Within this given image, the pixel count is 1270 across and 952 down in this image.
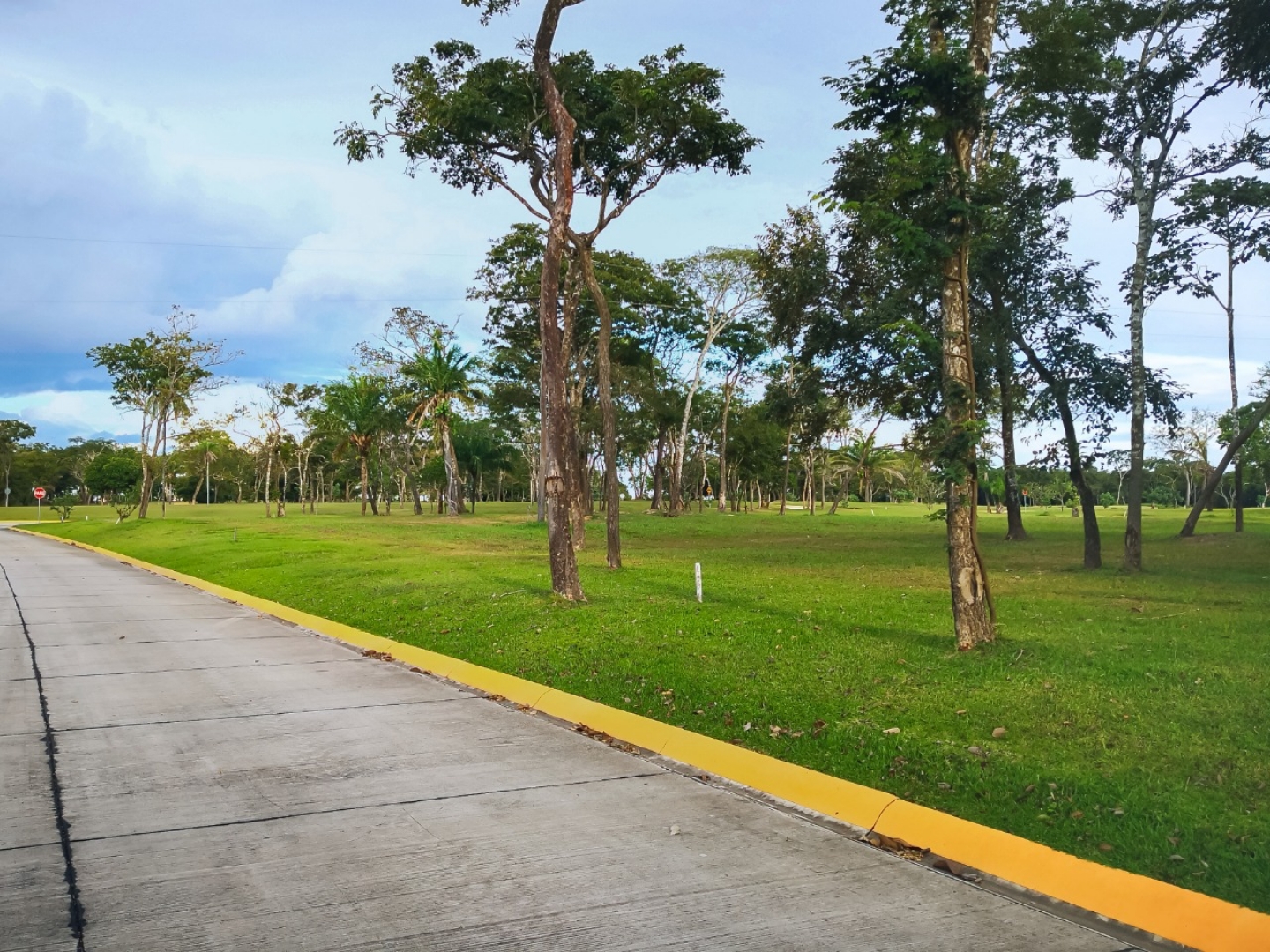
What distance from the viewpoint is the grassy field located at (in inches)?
218

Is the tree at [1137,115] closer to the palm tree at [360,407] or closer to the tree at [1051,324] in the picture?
the tree at [1051,324]

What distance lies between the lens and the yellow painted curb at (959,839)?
14.2 feet

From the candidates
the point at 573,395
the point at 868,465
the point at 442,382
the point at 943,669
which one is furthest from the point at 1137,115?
the point at 868,465

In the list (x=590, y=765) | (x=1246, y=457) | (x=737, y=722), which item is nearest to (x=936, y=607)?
(x=737, y=722)

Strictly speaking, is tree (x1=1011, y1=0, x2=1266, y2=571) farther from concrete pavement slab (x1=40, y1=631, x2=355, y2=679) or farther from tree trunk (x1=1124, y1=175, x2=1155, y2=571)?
concrete pavement slab (x1=40, y1=631, x2=355, y2=679)

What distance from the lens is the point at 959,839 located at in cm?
533

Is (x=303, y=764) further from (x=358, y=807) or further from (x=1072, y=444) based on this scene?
(x=1072, y=444)

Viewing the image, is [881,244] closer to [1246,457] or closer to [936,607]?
[936,607]

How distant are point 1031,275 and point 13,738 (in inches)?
713

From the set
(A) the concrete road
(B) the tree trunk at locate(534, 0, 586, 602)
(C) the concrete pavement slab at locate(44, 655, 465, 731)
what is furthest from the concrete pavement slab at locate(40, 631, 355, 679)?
(B) the tree trunk at locate(534, 0, 586, 602)

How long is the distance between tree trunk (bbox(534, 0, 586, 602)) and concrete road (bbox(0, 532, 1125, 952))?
5.45m

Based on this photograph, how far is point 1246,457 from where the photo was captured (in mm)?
33625

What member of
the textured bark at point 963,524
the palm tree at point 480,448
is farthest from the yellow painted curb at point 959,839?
the palm tree at point 480,448

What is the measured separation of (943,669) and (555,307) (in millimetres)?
8655
